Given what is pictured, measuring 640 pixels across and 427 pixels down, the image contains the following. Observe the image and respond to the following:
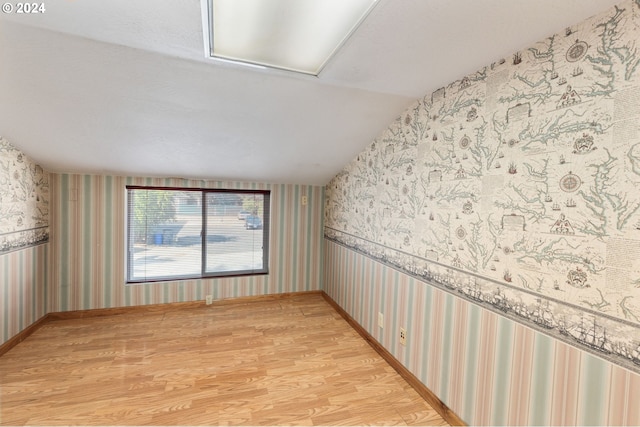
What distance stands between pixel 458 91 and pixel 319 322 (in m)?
2.53

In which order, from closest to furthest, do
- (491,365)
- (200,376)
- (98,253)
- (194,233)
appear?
(491,365) → (200,376) → (98,253) → (194,233)

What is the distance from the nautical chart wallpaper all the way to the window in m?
2.31

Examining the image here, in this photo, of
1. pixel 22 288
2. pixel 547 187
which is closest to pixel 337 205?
pixel 547 187

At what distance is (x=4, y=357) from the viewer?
220cm

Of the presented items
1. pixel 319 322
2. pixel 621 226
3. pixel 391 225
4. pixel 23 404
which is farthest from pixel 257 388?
pixel 621 226

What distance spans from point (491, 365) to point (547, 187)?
3.23ft

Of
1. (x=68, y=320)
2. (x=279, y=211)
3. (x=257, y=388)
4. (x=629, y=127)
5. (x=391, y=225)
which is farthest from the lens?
(x=279, y=211)

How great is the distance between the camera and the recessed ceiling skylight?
1187mm

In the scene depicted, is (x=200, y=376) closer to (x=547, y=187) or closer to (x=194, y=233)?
(x=194, y=233)

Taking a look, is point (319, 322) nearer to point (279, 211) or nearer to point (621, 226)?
point (279, 211)

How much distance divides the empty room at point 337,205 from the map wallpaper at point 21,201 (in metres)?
0.03

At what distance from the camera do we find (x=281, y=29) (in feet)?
4.40

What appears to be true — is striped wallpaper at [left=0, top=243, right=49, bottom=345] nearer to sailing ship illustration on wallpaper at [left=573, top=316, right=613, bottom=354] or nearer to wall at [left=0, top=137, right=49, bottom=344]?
wall at [left=0, top=137, right=49, bottom=344]

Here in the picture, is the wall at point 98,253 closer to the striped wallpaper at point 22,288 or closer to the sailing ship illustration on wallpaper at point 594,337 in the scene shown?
the striped wallpaper at point 22,288
